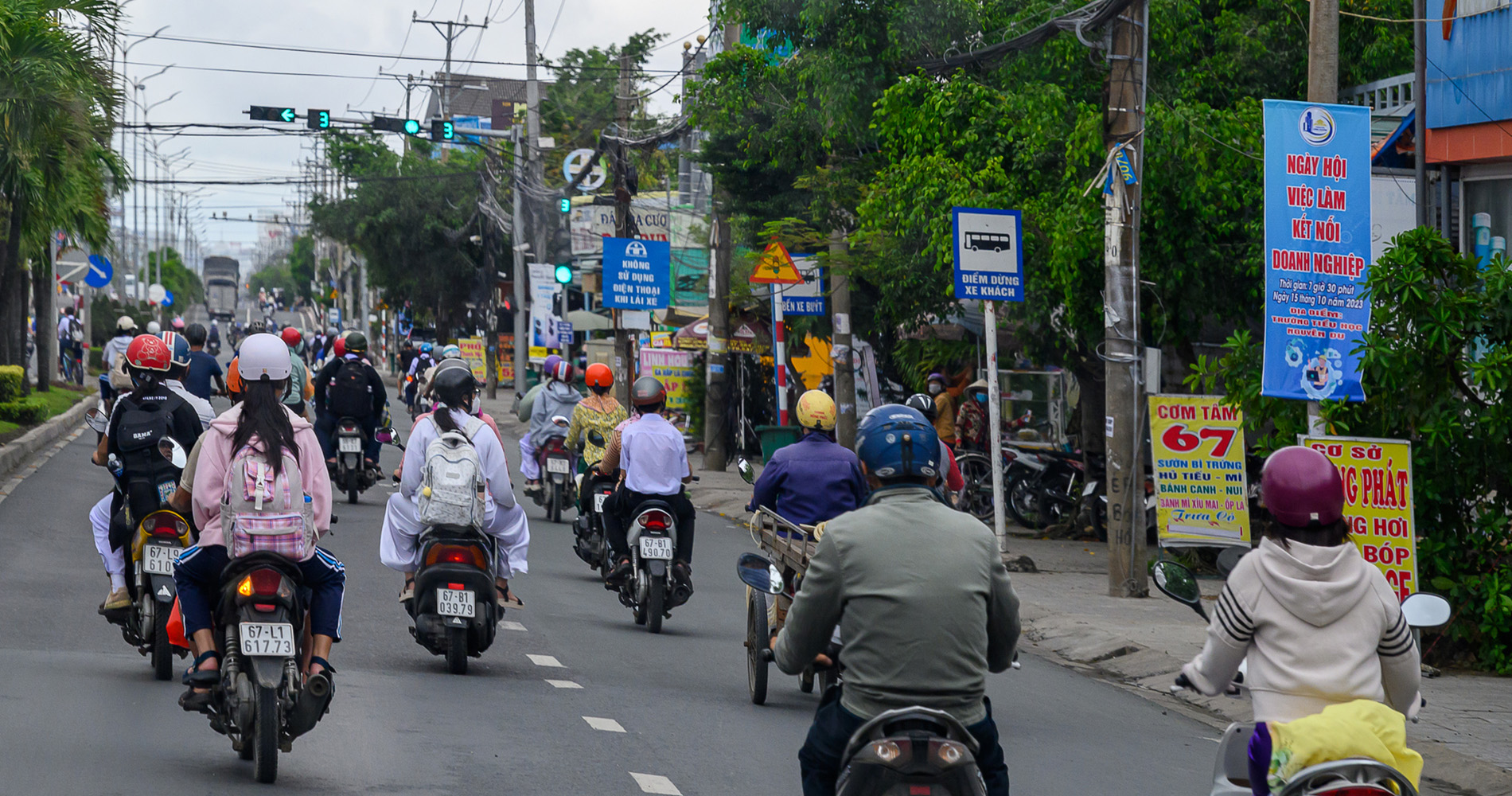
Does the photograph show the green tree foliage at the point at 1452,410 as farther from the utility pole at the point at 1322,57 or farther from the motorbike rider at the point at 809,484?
the motorbike rider at the point at 809,484

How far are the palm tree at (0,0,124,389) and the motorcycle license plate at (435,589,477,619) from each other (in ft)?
44.2

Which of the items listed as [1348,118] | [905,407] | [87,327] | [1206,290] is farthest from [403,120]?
[87,327]

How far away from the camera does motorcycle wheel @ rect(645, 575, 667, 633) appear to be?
11.4m

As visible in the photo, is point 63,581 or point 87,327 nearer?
point 63,581

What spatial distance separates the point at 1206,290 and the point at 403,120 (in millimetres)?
16220

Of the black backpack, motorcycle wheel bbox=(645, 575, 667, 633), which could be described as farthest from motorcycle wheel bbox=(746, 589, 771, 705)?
the black backpack

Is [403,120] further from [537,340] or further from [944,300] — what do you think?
[944,300]

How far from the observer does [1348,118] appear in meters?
10.9

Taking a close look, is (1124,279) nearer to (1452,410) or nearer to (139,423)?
(1452,410)

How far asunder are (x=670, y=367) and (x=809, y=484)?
2139cm

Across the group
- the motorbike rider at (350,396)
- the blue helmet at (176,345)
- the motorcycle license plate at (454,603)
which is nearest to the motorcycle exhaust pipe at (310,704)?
the motorcycle license plate at (454,603)

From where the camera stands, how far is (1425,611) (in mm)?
4438

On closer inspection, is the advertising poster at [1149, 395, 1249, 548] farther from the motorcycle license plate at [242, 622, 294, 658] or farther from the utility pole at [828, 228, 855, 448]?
the utility pole at [828, 228, 855, 448]

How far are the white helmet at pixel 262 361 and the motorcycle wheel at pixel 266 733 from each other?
132 cm
